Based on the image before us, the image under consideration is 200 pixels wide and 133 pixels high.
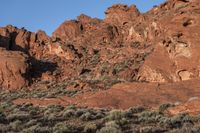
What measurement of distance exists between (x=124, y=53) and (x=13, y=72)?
16.4 metres

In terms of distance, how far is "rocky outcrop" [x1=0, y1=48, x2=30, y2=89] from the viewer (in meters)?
53.0

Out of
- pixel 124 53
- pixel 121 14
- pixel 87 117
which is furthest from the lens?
pixel 121 14

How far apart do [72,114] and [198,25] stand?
14400 mm

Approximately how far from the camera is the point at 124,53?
60625 millimetres

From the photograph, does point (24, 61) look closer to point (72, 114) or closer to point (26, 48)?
point (26, 48)

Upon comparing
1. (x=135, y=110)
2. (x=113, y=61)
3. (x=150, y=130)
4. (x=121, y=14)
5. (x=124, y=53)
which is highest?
(x=121, y=14)

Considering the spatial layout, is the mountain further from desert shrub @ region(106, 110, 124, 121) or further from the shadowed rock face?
desert shrub @ region(106, 110, 124, 121)

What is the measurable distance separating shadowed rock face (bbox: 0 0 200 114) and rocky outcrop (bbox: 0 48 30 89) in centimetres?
19

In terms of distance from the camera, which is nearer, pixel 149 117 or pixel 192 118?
pixel 192 118

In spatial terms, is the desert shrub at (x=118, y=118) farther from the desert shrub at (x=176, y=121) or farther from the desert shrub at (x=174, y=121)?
the desert shrub at (x=176, y=121)

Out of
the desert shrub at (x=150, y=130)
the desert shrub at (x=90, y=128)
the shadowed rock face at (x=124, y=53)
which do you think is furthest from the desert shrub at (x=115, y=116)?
the shadowed rock face at (x=124, y=53)

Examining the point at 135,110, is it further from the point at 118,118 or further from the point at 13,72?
the point at 13,72

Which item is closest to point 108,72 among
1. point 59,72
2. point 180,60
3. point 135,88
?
point 59,72

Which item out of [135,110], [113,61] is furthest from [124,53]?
[135,110]
